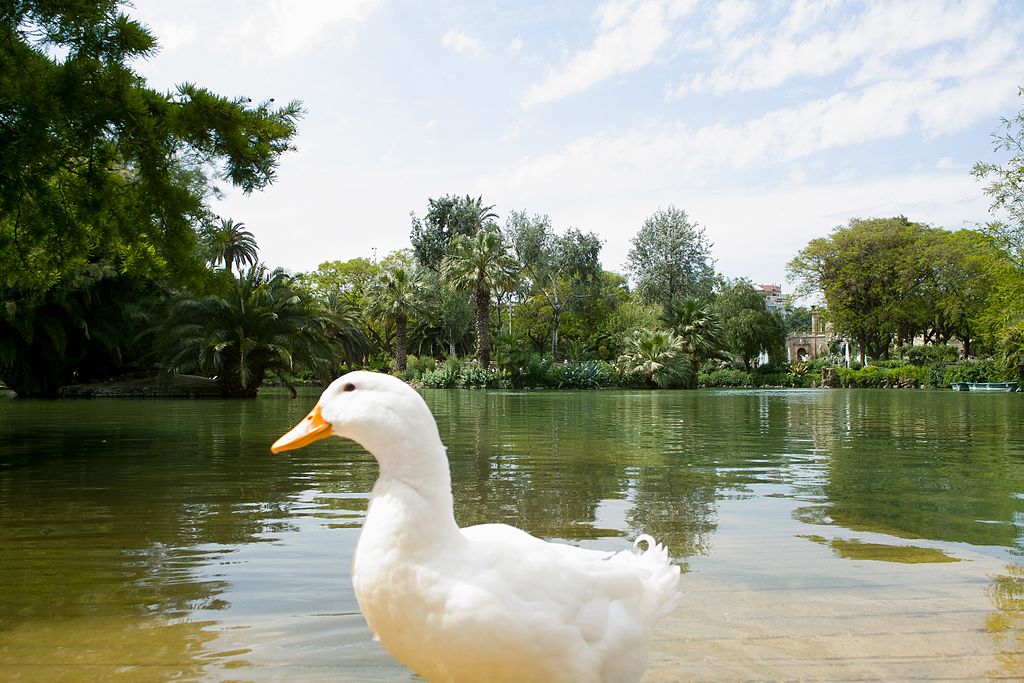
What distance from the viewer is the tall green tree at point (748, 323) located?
2393 inches

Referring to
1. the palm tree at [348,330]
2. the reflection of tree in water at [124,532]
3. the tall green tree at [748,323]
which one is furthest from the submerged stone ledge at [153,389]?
the tall green tree at [748,323]

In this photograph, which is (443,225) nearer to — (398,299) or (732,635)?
(398,299)

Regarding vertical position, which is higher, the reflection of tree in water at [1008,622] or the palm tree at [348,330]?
the palm tree at [348,330]

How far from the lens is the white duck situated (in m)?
2.02

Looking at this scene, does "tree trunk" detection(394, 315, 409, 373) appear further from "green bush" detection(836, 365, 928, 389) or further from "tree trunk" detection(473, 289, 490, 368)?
"green bush" detection(836, 365, 928, 389)

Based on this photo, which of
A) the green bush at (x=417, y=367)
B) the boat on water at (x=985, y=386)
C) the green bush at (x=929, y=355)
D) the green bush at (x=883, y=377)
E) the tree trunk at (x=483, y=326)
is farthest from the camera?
the green bush at (x=929, y=355)

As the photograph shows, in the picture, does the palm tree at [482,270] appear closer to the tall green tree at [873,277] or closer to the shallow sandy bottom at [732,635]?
the tall green tree at [873,277]

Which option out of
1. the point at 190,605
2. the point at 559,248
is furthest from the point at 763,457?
the point at 559,248

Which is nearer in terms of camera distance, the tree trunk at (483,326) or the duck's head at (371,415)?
the duck's head at (371,415)

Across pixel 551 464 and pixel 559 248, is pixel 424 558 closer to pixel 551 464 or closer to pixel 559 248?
pixel 551 464

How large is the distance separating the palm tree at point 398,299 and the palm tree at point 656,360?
17357 millimetres

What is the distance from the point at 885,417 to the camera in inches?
772

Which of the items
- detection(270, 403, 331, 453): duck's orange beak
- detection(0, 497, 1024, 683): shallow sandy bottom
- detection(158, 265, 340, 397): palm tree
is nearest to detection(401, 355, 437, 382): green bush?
detection(158, 265, 340, 397): palm tree

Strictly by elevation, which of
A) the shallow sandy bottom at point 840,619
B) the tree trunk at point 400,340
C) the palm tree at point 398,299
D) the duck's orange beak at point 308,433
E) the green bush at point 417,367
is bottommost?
the shallow sandy bottom at point 840,619
